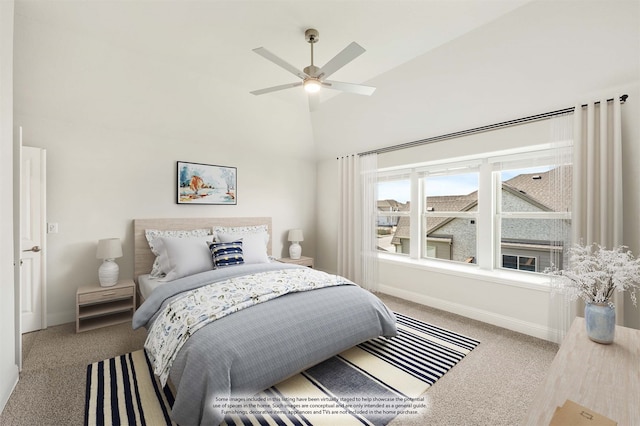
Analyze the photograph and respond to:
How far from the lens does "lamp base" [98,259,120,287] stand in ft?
9.61

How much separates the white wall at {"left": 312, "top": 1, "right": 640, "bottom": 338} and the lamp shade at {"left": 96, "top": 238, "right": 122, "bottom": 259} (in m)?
3.07

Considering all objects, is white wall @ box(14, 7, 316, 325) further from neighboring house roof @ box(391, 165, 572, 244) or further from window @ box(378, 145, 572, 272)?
neighboring house roof @ box(391, 165, 572, 244)

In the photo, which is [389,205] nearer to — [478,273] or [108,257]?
[478,273]

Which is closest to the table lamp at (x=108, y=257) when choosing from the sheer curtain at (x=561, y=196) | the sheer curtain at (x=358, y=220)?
the sheer curtain at (x=358, y=220)

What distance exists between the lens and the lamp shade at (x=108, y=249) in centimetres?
291

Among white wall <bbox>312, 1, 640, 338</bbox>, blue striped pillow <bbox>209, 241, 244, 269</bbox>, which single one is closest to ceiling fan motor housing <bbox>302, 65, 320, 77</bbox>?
white wall <bbox>312, 1, 640, 338</bbox>

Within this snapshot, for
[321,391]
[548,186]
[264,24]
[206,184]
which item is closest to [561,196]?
[548,186]

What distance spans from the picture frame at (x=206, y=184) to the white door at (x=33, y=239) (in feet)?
4.21

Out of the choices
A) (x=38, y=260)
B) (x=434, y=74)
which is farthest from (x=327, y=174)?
(x=38, y=260)

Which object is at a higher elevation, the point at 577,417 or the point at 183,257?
the point at 183,257

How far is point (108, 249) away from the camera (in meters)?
2.92

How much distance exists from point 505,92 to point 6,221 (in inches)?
156

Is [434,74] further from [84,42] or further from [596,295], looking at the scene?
[84,42]

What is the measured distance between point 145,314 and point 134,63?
234 cm
